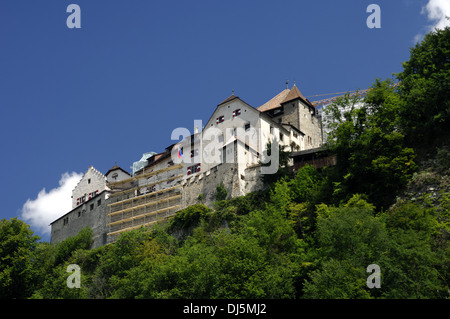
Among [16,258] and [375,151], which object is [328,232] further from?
[16,258]

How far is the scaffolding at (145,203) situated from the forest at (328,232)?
4324 mm

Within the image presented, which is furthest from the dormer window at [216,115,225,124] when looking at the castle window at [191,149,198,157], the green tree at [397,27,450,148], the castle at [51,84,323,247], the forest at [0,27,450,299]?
the green tree at [397,27,450,148]

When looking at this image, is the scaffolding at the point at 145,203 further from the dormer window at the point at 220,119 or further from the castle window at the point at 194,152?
the dormer window at the point at 220,119

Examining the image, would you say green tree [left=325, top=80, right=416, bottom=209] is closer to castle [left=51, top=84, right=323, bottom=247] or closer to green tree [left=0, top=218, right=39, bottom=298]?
castle [left=51, top=84, right=323, bottom=247]

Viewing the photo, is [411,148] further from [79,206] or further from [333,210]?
[79,206]

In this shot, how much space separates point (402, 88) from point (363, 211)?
1467cm

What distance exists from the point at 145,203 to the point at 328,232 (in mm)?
30447

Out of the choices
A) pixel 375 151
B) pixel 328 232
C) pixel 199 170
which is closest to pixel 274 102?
pixel 199 170

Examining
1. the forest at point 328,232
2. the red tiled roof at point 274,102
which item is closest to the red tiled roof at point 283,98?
the red tiled roof at point 274,102

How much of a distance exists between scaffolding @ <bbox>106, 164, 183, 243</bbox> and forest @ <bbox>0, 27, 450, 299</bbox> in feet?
14.2

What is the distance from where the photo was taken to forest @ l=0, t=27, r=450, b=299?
35.1m

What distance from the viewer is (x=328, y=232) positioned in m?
38.2

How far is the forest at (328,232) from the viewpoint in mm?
35088

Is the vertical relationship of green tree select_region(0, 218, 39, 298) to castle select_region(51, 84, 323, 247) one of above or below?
below
